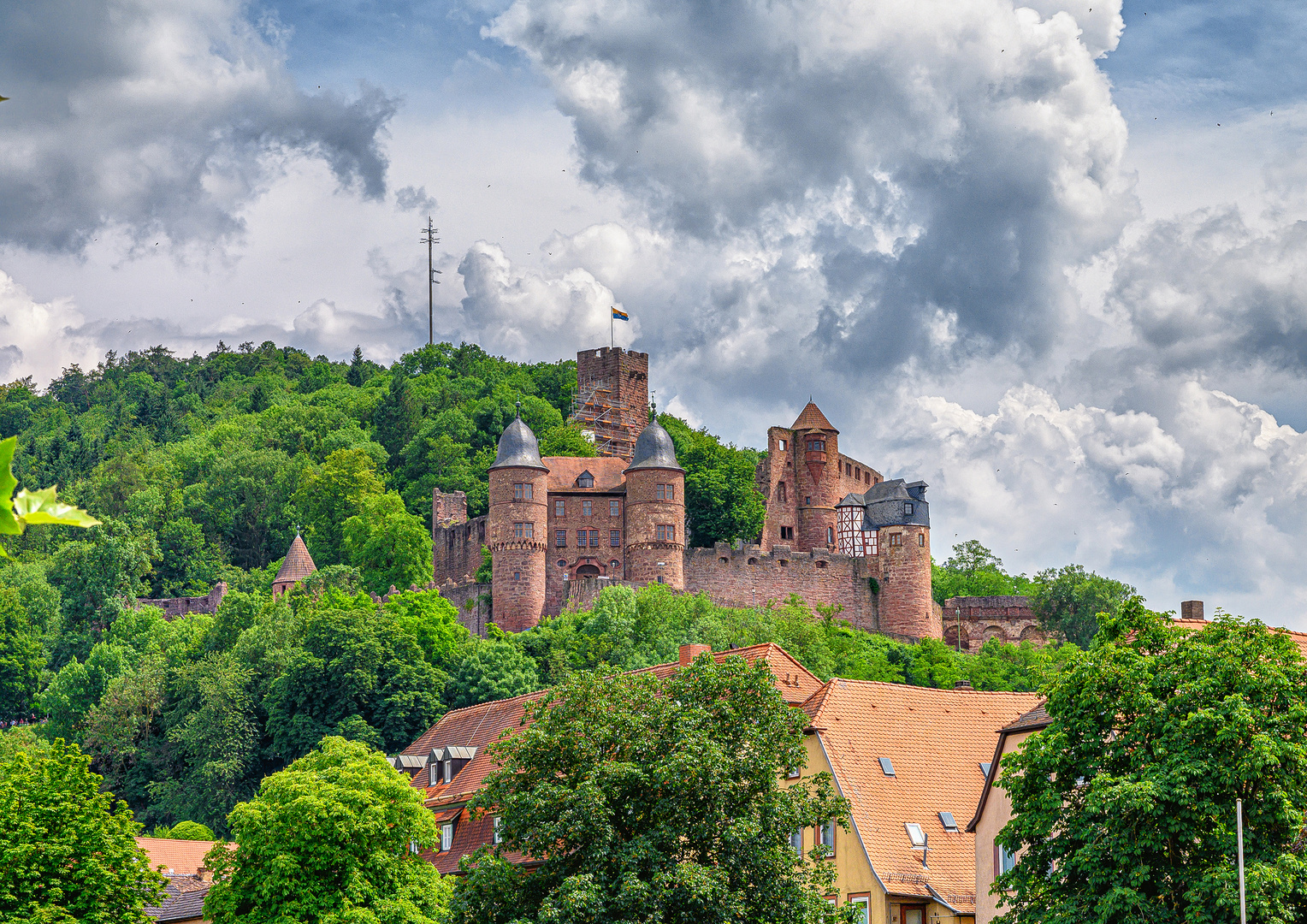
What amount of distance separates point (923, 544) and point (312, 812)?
168 ft

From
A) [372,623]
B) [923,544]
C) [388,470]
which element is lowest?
[372,623]

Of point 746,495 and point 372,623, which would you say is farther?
point 746,495

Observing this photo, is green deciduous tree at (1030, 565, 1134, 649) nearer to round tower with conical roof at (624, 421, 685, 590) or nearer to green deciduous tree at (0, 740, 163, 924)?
round tower with conical roof at (624, 421, 685, 590)

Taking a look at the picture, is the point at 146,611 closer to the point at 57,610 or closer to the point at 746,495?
the point at 57,610

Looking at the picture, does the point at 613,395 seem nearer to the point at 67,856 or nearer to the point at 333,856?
the point at 333,856

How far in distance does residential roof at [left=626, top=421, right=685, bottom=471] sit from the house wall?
4721 centimetres

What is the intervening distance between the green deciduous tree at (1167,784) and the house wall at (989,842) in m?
5.89

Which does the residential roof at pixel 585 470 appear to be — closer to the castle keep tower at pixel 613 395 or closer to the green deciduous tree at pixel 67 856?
the castle keep tower at pixel 613 395

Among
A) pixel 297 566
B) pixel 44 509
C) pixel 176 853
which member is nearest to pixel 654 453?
pixel 297 566

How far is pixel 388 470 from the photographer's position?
338ft

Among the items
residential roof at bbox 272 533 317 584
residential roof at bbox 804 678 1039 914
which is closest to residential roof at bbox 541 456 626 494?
residential roof at bbox 272 533 317 584

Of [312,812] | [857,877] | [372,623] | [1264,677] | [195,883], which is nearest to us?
[1264,677]

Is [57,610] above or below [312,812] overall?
above

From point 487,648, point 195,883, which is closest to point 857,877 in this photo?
point 195,883
